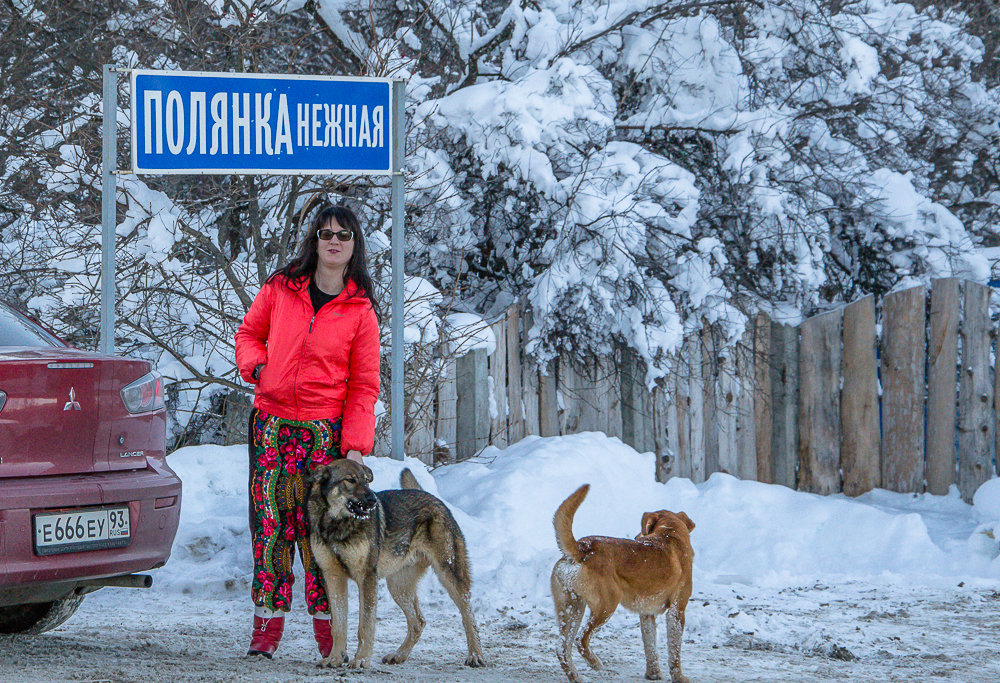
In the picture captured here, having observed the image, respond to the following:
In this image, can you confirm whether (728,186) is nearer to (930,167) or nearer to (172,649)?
(930,167)

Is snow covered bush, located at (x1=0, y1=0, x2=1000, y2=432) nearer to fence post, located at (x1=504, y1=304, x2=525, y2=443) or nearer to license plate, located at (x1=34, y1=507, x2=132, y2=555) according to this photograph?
fence post, located at (x1=504, y1=304, x2=525, y2=443)

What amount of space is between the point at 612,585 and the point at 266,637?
1.48 metres

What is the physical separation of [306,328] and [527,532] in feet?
8.42

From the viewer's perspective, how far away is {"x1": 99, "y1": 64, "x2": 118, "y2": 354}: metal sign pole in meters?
5.59

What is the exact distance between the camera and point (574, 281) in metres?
7.89

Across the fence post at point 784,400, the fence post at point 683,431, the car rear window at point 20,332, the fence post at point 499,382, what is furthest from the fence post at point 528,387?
the car rear window at point 20,332

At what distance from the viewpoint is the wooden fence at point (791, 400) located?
24.9ft

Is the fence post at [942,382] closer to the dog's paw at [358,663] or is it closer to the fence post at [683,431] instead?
the fence post at [683,431]

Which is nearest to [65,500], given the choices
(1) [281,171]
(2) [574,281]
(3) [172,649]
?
(3) [172,649]

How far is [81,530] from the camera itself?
3717 mm

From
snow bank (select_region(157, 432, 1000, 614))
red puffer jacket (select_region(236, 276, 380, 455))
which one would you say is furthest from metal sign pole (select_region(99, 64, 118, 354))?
red puffer jacket (select_region(236, 276, 380, 455))

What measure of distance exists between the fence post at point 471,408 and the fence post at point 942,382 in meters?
3.38

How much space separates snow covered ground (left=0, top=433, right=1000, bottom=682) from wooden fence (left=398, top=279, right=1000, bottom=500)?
32cm

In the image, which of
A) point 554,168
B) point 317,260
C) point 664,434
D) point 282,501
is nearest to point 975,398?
point 664,434
